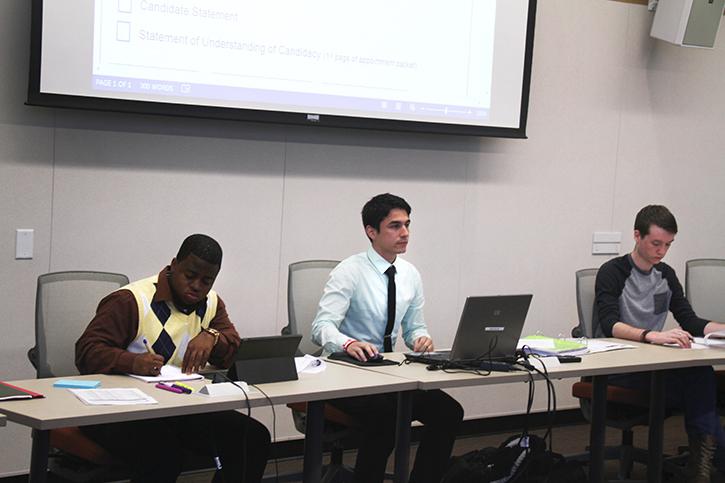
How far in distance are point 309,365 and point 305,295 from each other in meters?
0.90

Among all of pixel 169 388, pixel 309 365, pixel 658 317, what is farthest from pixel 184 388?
pixel 658 317

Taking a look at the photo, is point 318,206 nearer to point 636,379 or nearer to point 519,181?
point 519,181

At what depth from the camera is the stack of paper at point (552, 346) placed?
12.8 feet

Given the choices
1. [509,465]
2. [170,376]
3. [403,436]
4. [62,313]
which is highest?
[62,313]

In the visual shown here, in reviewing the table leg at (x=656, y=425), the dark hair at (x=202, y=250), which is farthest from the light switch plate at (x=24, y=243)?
the table leg at (x=656, y=425)

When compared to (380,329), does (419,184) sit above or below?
above

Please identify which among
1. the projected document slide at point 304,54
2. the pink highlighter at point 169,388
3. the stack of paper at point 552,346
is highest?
the projected document slide at point 304,54

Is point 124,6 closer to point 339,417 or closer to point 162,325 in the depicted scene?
point 162,325

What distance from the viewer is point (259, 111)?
4.49 m

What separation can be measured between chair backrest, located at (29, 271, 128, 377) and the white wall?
0.56 metres

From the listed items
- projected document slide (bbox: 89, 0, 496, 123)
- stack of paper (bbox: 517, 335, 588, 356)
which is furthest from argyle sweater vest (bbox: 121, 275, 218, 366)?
stack of paper (bbox: 517, 335, 588, 356)

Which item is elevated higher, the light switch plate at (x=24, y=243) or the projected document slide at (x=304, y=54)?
the projected document slide at (x=304, y=54)

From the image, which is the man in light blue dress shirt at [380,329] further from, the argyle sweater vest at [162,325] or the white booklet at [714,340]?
the white booklet at [714,340]

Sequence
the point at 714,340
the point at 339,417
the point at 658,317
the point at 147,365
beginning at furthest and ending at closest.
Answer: the point at 658,317, the point at 714,340, the point at 339,417, the point at 147,365
